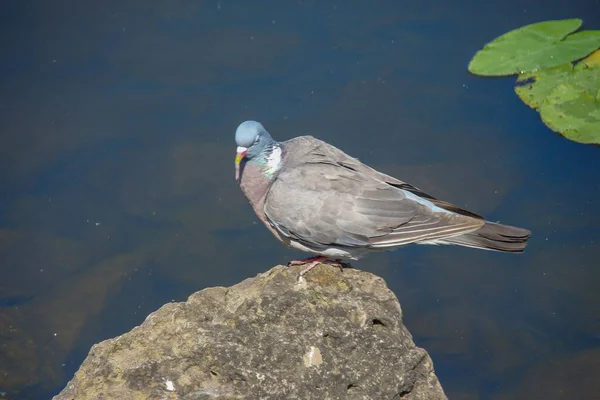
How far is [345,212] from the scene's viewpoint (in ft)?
16.0

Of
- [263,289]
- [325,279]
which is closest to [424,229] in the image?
[325,279]

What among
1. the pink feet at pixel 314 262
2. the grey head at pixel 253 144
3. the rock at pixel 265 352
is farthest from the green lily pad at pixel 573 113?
the rock at pixel 265 352

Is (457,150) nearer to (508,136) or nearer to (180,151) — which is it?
(508,136)

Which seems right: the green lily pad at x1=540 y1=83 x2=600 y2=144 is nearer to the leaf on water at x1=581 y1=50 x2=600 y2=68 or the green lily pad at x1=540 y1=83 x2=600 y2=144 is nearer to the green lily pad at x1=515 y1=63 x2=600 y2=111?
the green lily pad at x1=515 y1=63 x2=600 y2=111

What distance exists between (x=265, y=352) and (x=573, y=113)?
4422 mm

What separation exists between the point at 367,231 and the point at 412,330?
1.40 m

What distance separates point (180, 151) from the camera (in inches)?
277

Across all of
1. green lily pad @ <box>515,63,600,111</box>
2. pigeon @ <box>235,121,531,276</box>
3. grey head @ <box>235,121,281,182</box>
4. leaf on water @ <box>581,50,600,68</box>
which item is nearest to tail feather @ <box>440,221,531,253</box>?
pigeon @ <box>235,121,531,276</box>

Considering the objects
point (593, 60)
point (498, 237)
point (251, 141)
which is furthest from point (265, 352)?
point (593, 60)

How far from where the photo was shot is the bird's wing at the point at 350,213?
4.85m

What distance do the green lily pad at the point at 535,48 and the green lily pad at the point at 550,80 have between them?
7 cm

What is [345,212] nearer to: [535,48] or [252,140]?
[252,140]

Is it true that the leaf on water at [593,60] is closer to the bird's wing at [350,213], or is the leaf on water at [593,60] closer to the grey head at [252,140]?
the bird's wing at [350,213]

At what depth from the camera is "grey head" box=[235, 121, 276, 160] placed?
4.93 metres
